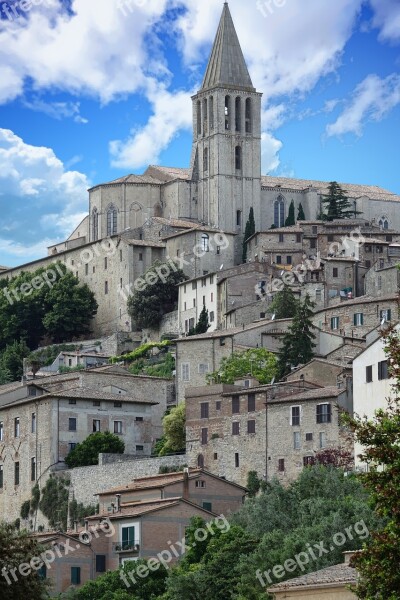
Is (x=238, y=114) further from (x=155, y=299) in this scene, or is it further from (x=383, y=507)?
(x=383, y=507)

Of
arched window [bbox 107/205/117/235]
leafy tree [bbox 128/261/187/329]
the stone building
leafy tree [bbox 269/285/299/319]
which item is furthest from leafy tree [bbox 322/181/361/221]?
the stone building

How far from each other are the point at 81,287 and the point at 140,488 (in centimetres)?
5293

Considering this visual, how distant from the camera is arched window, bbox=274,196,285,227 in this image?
126875 millimetres

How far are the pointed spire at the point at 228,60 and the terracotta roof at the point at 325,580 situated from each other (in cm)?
9520

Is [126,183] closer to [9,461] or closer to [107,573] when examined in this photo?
[9,461]

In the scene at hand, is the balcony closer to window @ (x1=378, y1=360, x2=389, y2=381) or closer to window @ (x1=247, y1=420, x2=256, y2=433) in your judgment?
window @ (x1=247, y1=420, x2=256, y2=433)

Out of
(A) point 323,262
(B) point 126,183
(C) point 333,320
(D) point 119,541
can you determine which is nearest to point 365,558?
(D) point 119,541

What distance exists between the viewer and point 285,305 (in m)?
91.4

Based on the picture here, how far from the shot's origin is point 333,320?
88.8m

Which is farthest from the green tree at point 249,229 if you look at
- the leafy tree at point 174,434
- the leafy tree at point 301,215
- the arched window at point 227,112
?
the leafy tree at point 174,434

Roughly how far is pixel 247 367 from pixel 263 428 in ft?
43.1

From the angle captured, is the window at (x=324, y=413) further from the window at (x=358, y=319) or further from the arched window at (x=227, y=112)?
the arched window at (x=227, y=112)

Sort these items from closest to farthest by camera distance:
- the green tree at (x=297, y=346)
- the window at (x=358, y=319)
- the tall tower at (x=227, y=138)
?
the green tree at (x=297, y=346) → the window at (x=358, y=319) → the tall tower at (x=227, y=138)

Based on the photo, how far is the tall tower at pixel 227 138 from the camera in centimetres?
12488
